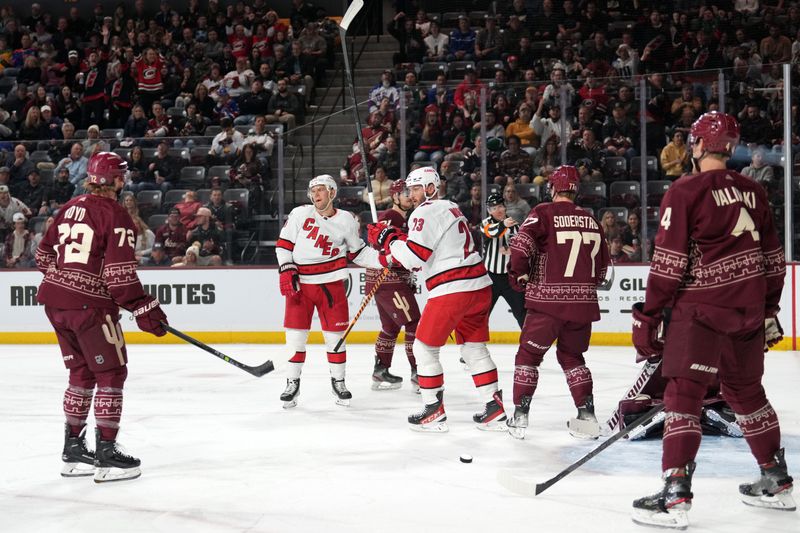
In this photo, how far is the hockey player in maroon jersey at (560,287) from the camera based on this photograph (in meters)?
4.96

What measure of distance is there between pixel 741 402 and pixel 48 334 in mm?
7979

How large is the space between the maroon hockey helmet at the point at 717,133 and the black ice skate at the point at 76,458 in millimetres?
2845

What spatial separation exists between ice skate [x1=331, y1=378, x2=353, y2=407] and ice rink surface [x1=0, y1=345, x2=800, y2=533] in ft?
0.19

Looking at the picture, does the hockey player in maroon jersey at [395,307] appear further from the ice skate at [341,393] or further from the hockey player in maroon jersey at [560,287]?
the hockey player in maroon jersey at [560,287]

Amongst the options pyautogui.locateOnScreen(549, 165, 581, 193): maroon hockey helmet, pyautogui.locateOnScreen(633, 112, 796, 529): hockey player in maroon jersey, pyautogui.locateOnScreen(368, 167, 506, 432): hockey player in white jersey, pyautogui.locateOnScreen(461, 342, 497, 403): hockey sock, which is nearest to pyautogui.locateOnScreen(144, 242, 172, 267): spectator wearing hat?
pyautogui.locateOnScreen(368, 167, 506, 432): hockey player in white jersey

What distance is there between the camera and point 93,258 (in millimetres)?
4145

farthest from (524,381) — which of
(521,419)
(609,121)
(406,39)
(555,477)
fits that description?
(406,39)

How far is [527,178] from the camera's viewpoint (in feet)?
30.3

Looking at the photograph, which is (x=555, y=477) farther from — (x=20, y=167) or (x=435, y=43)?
(x=435, y=43)

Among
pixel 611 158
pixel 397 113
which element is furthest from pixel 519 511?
pixel 397 113

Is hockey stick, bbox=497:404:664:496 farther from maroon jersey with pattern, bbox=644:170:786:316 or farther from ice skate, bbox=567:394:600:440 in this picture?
ice skate, bbox=567:394:600:440

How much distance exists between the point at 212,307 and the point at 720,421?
19.6 feet

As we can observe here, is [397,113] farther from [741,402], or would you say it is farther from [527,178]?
[741,402]

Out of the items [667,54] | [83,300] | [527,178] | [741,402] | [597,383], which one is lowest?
[597,383]
